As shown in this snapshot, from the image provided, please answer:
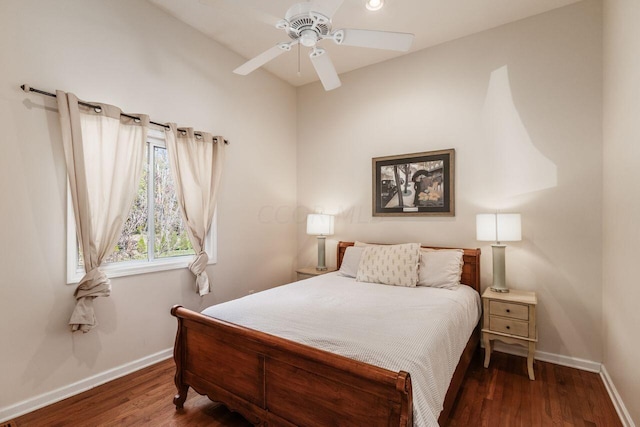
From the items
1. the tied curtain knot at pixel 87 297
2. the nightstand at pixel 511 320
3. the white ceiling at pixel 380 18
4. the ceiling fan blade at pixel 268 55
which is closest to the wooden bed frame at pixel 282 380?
the nightstand at pixel 511 320

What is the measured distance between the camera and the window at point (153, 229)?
2613 millimetres

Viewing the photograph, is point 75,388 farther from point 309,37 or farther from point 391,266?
point 309,37

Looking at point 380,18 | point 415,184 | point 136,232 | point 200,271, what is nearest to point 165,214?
point 136,232

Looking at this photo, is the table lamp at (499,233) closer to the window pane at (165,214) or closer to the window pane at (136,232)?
the window pane at (165,214)

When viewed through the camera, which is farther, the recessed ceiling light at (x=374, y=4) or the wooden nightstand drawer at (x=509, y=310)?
the recessed ceiling light at (x=374, y=4)

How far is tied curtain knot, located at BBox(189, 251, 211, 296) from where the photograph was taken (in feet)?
9.66

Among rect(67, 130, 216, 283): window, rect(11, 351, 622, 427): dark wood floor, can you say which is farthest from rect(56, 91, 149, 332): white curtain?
rect(11, 351, 622, 427): dark wood floor

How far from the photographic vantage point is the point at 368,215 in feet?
12.4

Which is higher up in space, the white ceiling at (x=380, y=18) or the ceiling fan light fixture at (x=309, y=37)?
the white ceiling at (x=380, y=18)

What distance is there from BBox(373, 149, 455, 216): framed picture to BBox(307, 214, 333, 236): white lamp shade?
0.57m

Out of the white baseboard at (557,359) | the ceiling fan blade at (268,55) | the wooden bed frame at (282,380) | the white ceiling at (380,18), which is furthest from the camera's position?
the white ceiling at (380,18)

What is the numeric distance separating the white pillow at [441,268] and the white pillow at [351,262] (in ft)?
2.19

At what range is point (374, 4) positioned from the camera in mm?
2641

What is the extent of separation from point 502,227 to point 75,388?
3530 mm
